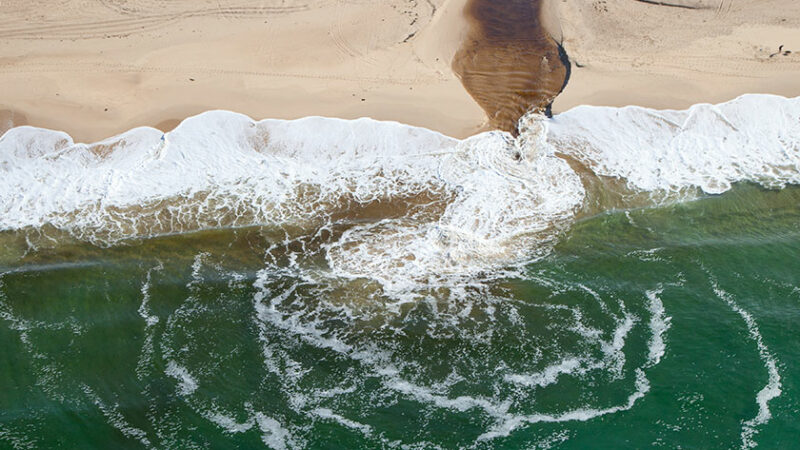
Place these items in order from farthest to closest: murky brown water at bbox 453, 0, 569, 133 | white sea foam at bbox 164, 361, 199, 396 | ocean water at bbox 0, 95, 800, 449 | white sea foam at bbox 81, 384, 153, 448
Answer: murky brown water at bbox 453, 0, 569, 133 < white sea foam at bbox 164, 361, 199, 396 < ocean water at bbox 0, 95, 800, 449 < white sea foam at bbox 81, 384, 153, 448

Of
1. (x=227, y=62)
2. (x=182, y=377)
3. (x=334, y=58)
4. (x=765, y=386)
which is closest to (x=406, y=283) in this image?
(x=182, y=377)

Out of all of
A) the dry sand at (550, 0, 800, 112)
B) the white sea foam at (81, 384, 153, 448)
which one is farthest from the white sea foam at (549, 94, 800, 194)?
the white sea foam at (81, 384, 153, 448)

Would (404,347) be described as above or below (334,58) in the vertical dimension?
below

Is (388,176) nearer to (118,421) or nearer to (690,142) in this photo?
(118,421)

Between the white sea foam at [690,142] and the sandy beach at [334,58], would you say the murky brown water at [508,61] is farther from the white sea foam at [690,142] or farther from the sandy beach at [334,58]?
the white sea foam at [690,142]

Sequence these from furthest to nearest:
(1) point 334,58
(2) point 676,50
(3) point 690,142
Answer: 1. (2) point 676,50
2. (1) point 334,58
3. (3) point 690,142

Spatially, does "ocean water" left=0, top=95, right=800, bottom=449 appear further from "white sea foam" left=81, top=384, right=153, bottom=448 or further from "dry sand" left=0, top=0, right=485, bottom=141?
"dry sand" left=0, top=0, right=485, bottom=141

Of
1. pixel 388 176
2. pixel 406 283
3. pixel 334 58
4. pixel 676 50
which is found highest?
pixel 676 50

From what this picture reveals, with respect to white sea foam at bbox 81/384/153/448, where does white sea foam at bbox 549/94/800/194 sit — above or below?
above
